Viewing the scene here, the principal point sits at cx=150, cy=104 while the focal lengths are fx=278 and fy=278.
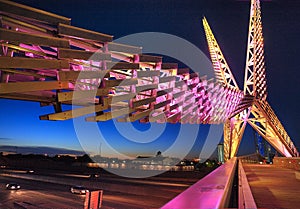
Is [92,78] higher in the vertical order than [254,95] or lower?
lower

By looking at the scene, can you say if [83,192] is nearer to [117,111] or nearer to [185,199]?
[117,111]

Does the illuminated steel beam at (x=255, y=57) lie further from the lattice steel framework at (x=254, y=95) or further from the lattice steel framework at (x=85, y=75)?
the lattice steel framework at (x=85, y=75)

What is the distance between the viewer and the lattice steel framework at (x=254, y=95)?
24172 mm

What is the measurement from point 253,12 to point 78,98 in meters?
26.5

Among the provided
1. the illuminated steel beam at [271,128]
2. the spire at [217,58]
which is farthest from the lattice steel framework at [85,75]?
the illuminated steel beam at [271,128]

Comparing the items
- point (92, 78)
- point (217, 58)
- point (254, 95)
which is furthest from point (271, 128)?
point (92, 78)

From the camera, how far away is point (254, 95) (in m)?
24.9

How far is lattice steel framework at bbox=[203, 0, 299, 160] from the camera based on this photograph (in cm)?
2417

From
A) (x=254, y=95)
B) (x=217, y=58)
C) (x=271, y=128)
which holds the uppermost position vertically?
(x=217, y=58)

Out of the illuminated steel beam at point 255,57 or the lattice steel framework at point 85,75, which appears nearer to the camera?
the lattice steel framework at point 85,75

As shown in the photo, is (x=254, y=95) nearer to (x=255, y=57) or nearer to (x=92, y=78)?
(x=255, y=57)

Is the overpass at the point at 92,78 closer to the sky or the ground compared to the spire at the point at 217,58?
closer to the ground

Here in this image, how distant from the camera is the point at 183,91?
19.1 ft

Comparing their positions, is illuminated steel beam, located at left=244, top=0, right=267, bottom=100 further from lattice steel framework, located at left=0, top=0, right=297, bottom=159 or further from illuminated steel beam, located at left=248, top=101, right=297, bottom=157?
lattice steel framework, located at left=0, top=0, right=297, bottom=159
